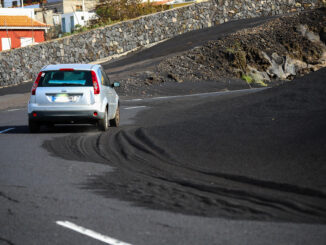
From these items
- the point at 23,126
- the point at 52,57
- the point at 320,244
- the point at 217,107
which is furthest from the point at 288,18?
the point at 320,244

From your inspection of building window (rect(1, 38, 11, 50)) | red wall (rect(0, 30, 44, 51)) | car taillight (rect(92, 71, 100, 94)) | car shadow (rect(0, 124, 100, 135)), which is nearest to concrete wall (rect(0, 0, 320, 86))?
building window (rect(1, 38, 11, 50))

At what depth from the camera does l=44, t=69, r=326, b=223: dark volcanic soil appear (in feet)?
26.8

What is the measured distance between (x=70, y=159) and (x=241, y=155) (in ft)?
10.2

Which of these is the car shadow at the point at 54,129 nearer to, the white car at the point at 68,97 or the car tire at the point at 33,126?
the car tire at the point at 33,126

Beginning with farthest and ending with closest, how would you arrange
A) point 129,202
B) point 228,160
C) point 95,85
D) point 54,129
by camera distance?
point 54,129, point 95,85, point 228,160, point 129,202

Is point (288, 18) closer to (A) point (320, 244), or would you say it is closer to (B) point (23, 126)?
(B) point (23, 126)

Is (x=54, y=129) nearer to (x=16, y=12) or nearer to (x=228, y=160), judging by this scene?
(x=228, y=160)

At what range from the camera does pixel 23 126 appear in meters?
19.1

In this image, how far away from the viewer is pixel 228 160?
37.0 ft

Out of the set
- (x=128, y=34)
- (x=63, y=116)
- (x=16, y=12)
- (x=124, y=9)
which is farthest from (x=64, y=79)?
(x=124, y=9)

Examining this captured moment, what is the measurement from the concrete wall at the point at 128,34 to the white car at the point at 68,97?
1230 inches

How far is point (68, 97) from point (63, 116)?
0.47 metres

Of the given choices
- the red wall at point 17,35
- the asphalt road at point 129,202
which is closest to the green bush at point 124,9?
the red wall at point 17,35

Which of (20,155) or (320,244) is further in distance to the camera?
(20,155)
